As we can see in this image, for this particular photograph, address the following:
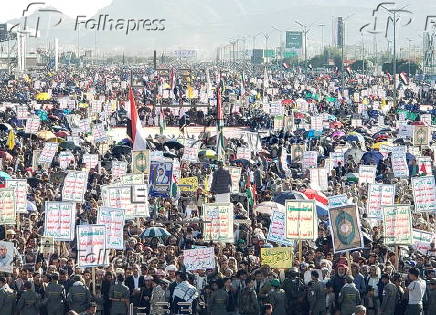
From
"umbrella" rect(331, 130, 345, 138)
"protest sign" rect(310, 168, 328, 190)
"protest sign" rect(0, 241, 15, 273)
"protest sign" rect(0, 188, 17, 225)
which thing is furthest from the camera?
"umbrella" rect(331, 130, 345, 138)

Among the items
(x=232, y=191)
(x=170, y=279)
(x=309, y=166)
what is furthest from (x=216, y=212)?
(x=309, y=166)

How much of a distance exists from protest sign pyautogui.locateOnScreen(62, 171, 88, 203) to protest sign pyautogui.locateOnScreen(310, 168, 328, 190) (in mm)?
4901

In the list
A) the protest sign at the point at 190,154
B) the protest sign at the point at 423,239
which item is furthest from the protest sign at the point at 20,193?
the protest sign at the point at 190,154

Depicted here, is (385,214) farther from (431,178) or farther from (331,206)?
(431,178)

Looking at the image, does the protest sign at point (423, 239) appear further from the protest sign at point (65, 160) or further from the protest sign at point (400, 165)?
the protest sign at point (65, 160)

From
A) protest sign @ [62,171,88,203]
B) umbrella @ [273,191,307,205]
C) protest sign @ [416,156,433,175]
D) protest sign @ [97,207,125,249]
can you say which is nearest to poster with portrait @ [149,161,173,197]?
protest sign @ [62,171,88,203]

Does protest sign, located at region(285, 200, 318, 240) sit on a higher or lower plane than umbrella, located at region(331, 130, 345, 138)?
lower

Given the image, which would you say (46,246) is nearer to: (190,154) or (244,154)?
(190,154)

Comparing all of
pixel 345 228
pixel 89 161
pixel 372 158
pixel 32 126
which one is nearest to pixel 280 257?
pixel 345 228

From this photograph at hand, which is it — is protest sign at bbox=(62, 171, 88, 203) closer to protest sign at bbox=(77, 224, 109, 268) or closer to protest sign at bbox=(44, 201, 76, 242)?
protest sign at bbox=(44, 201, 76, 242)

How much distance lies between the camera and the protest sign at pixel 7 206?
21.9m

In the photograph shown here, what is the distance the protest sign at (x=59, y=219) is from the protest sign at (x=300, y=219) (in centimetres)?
313

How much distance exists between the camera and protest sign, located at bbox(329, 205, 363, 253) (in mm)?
18469

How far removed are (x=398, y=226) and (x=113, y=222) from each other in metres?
3.85
